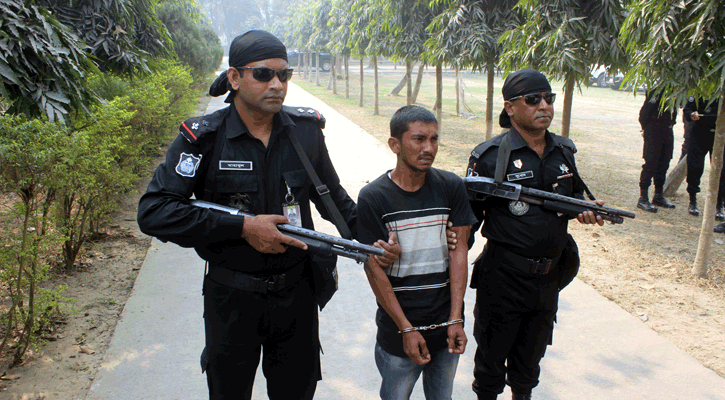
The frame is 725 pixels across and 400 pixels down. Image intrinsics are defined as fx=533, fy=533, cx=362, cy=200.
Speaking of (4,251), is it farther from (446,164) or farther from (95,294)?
(446,164)

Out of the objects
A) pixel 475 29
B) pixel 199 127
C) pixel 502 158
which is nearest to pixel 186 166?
pixel 199 127

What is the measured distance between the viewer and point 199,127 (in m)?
2.07

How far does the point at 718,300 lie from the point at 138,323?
15.6 ft

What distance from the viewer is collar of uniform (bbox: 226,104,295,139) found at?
6.95 feet

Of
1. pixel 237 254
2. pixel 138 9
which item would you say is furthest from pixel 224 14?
pixel 237 254

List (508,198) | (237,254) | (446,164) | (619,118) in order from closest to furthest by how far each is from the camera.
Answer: (237,254) < (508,198) < (446,164) < (619,118)

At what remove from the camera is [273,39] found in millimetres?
2180

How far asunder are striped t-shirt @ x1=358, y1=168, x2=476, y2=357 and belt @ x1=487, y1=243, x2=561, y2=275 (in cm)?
44

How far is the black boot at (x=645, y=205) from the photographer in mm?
7176

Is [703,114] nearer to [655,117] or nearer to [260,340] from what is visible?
[655,117]

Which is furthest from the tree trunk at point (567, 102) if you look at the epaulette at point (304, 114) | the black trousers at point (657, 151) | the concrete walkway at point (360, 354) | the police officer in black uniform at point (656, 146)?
the epaulette at point (304, 114)

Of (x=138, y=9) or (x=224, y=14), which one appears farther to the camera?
(x=224, y=14)

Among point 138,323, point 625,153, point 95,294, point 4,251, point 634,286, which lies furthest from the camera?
point 625,153

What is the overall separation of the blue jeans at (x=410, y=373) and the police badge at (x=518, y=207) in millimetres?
776
